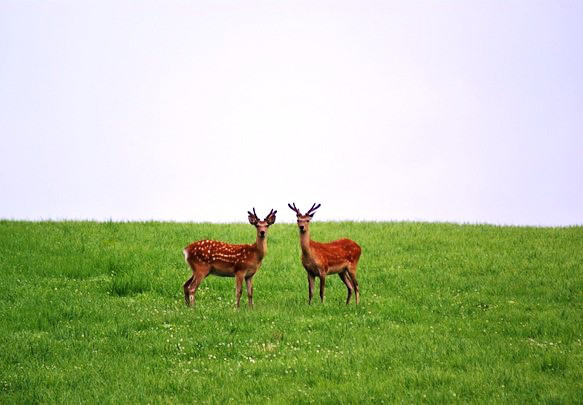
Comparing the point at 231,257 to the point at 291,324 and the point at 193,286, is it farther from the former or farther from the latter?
the point at 291,324

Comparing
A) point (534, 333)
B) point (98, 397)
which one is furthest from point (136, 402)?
point (534, 333)

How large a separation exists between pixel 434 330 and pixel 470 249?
10.3 meters

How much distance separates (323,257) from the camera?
19.4 m

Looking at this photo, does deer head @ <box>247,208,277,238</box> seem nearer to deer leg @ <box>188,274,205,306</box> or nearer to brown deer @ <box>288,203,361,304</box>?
brown deer @ <box>288,203,361,304</box>

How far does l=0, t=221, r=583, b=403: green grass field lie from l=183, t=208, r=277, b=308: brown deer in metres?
0.88

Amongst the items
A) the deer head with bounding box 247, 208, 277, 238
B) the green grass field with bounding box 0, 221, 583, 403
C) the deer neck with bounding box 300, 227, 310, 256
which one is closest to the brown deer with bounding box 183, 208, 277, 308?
the deer head with bounding box 247, 208, 277, 238

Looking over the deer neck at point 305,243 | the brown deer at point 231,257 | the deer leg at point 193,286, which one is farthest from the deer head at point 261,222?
the deer leg at point 193,286

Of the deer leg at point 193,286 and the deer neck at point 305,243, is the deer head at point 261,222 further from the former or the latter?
the deer leg at point 193,286

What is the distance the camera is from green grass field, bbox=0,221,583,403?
14.3m

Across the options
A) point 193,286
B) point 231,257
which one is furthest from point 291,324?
point 193,286

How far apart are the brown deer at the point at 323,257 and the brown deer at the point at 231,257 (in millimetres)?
769

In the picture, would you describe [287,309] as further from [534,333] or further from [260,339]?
[534,333]

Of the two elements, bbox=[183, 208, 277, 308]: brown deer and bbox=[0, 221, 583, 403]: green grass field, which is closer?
bbox=[0, 221, 583, 403]: green grass field

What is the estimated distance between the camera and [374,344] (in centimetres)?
1639
